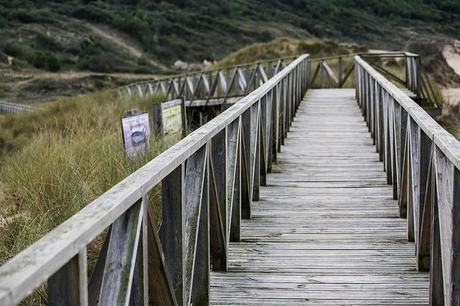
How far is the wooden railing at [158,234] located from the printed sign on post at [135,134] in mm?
1747

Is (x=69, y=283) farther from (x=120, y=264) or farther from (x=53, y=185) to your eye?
(x=53, y=185)

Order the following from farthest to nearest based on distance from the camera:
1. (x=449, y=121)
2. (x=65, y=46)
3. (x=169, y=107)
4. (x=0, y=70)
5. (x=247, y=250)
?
(x=65, y=46)
(x=0, y=70)
(x=449, y=121)
(x=169, y=107)
(x=247, y=250)

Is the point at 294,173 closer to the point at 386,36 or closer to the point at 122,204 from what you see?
the point at 122,204

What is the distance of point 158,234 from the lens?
3176mm

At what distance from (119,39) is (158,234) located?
197ft

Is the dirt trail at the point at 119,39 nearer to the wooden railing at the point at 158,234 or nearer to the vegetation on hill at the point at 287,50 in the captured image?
the vegetation on hill at the point at 287,50

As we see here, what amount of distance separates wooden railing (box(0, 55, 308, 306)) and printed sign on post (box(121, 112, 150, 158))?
1.75m

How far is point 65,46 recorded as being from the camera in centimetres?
5447

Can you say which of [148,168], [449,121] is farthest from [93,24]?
[148,168]

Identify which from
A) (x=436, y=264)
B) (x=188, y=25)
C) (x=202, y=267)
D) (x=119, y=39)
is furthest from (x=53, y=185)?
(x=188, y=25)

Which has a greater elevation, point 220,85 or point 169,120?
point 169,120

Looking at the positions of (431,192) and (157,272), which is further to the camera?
(431,192)

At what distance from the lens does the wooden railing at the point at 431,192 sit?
10.4 ft

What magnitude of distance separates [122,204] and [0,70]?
44434 mm
